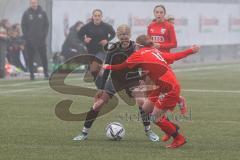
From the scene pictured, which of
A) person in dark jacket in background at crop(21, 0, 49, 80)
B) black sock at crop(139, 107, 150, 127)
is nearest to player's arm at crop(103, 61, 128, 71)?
black sock at crop(139, 107, 150, 127)

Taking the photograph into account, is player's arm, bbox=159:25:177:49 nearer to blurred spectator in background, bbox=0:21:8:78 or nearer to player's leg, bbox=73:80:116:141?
player's leg, bbox=73:80:116:141

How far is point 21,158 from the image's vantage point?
10.6m

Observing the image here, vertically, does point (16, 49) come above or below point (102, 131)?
below

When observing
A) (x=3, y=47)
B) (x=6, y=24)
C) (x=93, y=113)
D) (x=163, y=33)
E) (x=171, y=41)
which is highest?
Result: (x=163, y=33)

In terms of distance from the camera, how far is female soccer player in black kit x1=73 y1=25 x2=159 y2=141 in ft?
40.8

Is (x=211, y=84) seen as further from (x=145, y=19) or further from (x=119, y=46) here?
(x=119, y=46)

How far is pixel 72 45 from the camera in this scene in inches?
1134

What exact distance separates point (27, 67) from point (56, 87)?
591 centimetres

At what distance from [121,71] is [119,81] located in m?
0.17

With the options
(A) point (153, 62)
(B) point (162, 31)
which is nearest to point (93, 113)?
(A) point (153, 62)

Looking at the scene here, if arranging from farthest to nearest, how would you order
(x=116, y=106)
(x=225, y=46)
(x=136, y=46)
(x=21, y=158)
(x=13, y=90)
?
(x=225, y=46) < (x=13, y=90) < (x=116, y=106) < (x=136, y=46) < (x=21, y=158)

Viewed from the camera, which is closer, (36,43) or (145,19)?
(36,43)

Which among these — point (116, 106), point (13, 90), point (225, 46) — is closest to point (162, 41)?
point (116, 106)

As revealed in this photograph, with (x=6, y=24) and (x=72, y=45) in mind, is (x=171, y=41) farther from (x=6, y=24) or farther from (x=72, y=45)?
(x=72, y=45)
